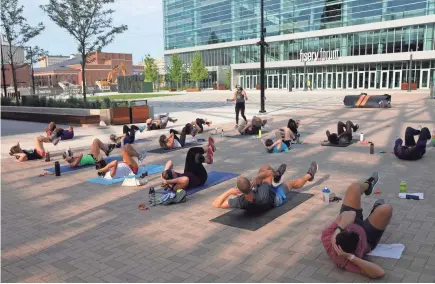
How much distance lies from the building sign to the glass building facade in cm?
39

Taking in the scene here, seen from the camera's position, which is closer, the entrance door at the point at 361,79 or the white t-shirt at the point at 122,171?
the white t-shirt at the point at 122,171

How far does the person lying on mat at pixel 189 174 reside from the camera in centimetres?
703

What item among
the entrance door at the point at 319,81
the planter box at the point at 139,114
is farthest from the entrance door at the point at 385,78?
the planter box at the point at 139,114

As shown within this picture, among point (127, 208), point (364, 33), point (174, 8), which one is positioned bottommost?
point (127, 208)

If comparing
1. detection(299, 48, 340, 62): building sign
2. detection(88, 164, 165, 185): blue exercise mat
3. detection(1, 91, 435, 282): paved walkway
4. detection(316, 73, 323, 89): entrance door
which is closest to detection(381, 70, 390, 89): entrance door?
detection(299, 48, 340, 62): building sign

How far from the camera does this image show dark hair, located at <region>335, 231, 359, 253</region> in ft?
13.0

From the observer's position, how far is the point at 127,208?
21.6 ft

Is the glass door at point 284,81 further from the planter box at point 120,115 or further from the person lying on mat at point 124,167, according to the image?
the person lying on mat at point 124,167

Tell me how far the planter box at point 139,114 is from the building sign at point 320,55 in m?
41.4

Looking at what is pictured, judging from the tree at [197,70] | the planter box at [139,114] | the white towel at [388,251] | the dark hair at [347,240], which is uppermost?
the tree at [197,70]

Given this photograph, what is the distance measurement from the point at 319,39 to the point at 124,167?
176 ft

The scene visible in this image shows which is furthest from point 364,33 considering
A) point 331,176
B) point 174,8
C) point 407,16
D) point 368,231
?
point 368,231

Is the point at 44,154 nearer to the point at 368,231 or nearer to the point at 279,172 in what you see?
the point at 279,172

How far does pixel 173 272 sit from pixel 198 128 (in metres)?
10.8
